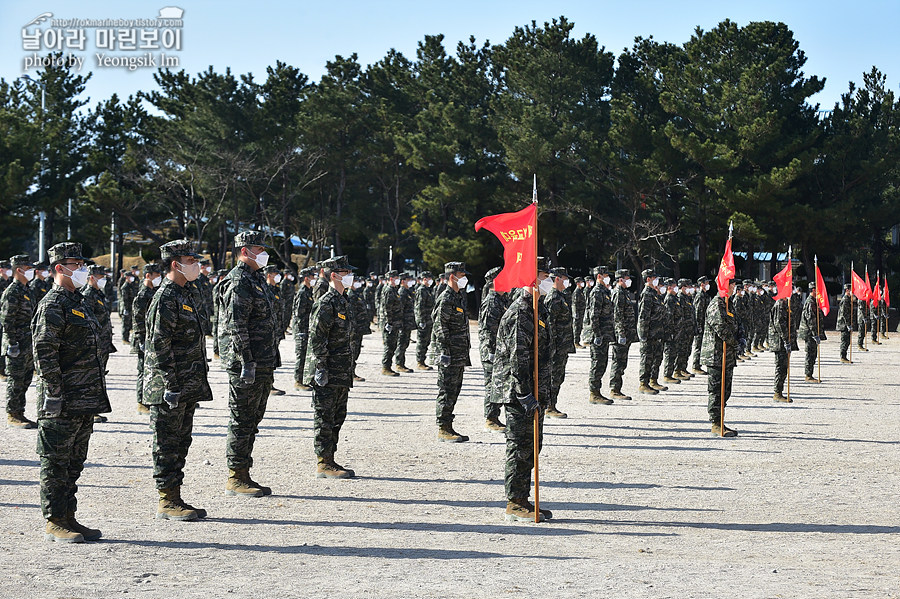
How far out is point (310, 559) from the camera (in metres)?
6.87

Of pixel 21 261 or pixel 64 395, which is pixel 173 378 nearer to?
pixel 64 395

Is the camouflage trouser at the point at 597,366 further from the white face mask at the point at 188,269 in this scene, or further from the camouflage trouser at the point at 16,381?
the white face mask at the point at 188,269

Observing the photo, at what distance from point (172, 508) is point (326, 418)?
208cm

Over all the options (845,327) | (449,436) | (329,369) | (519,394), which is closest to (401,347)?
(449,436)

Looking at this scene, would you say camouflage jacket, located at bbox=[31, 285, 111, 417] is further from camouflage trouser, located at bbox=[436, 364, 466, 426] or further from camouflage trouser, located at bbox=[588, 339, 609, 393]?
camouflage trouser, located at bbox=[588, 339, 609, 393]

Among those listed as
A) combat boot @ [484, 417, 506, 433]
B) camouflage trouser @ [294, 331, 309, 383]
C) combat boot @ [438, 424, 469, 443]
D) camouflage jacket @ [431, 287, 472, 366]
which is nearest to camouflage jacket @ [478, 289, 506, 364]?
camouflage jacket @ [431, 287, 472, 366]

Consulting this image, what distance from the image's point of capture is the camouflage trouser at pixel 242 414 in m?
8.82

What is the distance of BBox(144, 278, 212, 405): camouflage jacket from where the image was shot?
8039mm

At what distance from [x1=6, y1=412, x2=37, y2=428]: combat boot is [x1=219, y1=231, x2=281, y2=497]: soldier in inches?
191

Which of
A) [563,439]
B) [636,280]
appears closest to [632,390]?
[563,439]

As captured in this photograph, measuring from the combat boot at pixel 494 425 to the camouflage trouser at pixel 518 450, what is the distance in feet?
15.5

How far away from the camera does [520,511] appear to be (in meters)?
8.11

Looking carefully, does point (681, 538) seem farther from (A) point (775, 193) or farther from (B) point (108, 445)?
(A) point (775, 193)

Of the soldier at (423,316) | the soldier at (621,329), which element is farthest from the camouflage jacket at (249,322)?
the soldier at (423,316)
